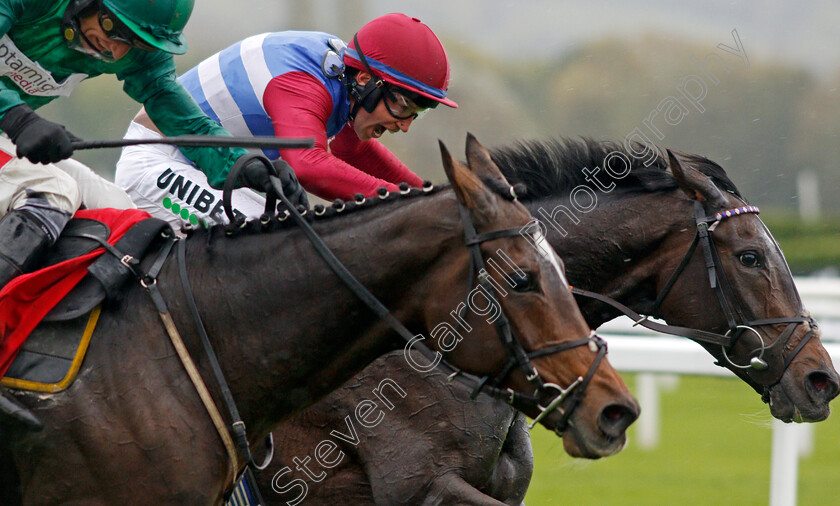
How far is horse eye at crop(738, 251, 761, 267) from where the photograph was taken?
351 cm

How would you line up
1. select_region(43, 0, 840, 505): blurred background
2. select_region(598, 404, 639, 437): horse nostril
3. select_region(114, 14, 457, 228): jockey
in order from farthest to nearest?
select_region(43, 0, 840, 505): blurred background
select_region(114, 14, 457, 228): jockey
select_region(598, 404, 639, 437): horse nostril

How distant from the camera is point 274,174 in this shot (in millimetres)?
3064

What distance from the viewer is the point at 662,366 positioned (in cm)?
538

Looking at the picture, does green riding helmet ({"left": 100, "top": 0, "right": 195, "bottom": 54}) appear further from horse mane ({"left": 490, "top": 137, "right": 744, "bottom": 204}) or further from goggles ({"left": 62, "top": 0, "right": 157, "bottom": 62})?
horse mane ({"left": 490, "top": 137, "right": 744, "bottom": 204})

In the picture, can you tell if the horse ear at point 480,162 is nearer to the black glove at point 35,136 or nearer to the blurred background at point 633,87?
the black glove at point 35,136

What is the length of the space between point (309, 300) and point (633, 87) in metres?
15.5

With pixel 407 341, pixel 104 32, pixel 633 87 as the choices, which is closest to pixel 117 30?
pixel 104 32

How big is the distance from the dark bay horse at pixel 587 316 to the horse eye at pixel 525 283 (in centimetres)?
109

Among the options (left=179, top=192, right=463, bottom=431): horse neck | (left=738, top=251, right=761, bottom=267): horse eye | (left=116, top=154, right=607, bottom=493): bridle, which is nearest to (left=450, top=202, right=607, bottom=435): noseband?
(left=116, top=154, right=607, bottom=493): bridle

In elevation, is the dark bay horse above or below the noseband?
below

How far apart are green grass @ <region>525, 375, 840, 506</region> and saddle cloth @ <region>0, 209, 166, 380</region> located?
3.14m

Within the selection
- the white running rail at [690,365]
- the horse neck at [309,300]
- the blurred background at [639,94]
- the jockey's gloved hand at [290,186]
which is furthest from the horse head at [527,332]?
the blurred background at [639,94]

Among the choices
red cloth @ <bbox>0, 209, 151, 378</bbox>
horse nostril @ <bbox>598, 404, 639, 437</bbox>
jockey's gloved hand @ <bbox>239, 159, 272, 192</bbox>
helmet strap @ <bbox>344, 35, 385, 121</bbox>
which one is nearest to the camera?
horse nostril @ <bbox>598, 404, 639, 437</bbox>

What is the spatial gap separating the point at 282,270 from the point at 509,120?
13.2 meters
